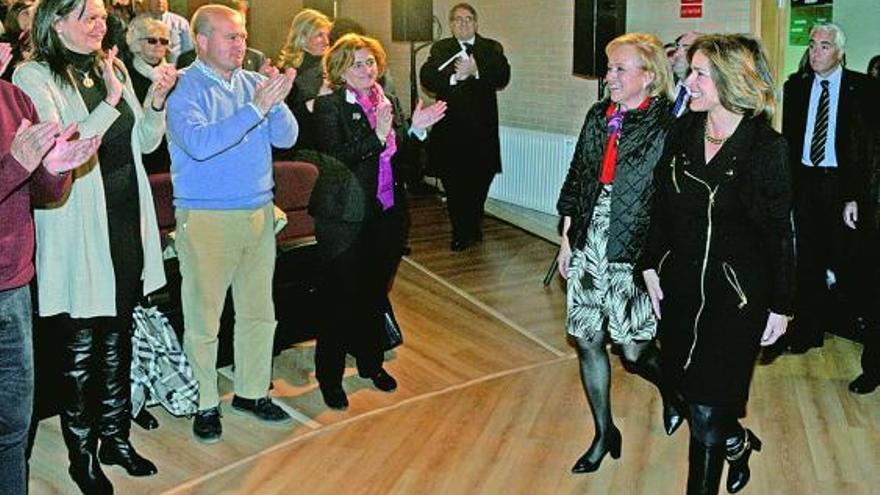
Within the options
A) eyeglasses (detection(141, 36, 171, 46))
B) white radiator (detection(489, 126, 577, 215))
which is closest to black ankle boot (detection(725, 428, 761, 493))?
eyeglasses (detection(141, 36, 171, 46))

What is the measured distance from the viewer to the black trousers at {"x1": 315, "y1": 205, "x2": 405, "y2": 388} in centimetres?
436

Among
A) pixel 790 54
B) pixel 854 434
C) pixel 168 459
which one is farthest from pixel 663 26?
pixel 168 459

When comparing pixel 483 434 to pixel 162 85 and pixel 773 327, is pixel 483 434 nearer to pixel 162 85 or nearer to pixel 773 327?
pixel 773 327

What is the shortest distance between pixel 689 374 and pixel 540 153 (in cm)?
531

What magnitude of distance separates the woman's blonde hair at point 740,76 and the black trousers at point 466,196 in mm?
4482

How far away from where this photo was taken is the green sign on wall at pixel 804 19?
6.65 m

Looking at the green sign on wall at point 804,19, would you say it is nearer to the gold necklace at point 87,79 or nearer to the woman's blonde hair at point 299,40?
the woman's blonde hair at point 299,40

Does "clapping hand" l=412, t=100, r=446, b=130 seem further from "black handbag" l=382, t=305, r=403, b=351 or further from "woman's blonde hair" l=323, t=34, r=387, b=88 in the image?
"black handbag" l=382, t=305, r=403, b=351

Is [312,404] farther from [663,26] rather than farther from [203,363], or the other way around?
[663,26]

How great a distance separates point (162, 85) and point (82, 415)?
114 centimetres

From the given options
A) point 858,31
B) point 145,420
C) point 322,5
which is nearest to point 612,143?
point 145,420

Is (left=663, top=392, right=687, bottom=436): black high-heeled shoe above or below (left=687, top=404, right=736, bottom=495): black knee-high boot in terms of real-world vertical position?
below

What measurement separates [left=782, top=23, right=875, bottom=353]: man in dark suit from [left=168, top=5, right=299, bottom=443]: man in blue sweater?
2.56m

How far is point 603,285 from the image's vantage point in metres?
3.66
